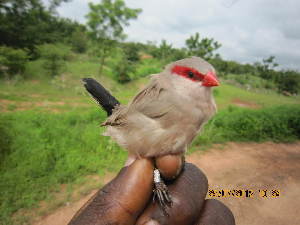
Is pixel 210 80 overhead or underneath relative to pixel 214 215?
overhead

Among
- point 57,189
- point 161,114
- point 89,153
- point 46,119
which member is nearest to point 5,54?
point 46,119

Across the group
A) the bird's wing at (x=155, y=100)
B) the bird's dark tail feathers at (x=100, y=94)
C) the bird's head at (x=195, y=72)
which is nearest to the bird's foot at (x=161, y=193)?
the bird's wing at (x=155, y=100)

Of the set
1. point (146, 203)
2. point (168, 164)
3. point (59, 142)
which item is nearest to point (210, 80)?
point (168, 164)

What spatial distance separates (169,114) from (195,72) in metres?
0.42

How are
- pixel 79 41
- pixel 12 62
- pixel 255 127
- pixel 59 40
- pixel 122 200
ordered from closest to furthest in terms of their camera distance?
1. pixel 122 200
2. pixel 255 127
3. pixel 12 62
4. pixel 59 40
5. pixel 79 41

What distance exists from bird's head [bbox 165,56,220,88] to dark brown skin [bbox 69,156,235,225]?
2.21ft

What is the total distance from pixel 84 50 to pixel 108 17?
52.4 feet

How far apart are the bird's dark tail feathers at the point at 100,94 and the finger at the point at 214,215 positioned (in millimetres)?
1491

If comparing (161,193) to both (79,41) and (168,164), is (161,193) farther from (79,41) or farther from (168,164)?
(79,41)

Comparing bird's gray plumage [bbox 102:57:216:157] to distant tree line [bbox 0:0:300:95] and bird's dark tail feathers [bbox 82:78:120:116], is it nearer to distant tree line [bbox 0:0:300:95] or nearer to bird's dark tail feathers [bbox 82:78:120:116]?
bird's dark tail feathers [bbox 82:78:120:116]

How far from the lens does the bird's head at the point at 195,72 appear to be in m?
1.79

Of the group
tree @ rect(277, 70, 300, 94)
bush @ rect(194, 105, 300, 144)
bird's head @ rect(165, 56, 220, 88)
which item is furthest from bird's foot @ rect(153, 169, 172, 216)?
tree @ rect(277, 70, 300, 94)

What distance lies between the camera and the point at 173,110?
5.80ft

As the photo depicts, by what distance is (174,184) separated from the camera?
6.64ft
